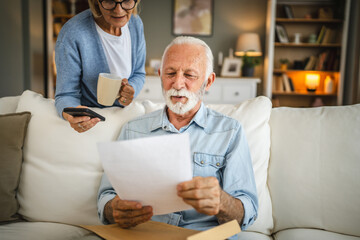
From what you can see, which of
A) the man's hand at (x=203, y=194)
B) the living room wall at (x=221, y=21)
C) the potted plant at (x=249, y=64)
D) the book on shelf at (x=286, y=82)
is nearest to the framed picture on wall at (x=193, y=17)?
the living room wall at (x=221, y=21)

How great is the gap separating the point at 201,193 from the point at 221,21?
4.49m

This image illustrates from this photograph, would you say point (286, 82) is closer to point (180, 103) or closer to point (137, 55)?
point (137, 55)

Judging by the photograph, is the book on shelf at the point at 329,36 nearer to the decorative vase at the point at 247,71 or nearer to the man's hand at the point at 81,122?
the decorative vase at the point at 247,71

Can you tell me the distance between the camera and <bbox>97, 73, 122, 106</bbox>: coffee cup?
1281 mm

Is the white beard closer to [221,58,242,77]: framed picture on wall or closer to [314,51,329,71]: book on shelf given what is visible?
[221,58,242,77]: framed picture on wall

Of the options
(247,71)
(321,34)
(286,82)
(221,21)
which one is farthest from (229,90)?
(321,34)

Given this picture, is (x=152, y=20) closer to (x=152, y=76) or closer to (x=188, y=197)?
(x=152, y=76)

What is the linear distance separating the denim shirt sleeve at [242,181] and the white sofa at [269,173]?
193 mm

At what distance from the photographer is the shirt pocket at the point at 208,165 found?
1139mm

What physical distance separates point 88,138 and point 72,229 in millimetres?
365

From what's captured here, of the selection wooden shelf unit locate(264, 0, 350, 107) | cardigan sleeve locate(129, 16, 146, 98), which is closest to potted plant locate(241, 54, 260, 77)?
wooden shelf unit locate(264, 0, 350, 107)

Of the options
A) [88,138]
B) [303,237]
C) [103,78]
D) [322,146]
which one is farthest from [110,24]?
[303,237]

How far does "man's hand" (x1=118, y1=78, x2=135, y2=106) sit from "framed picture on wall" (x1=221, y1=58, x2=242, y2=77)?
11.0 ft

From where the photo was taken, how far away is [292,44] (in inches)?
181
